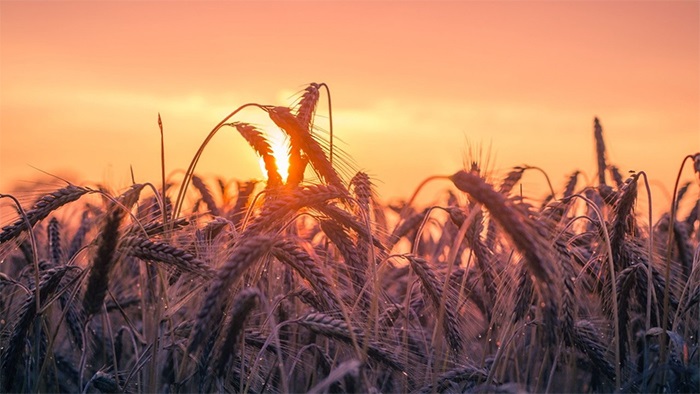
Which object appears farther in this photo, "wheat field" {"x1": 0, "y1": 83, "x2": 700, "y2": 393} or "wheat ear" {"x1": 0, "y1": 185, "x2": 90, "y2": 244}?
"wheat ear" {"x1": 0, "y1": 185, "x2": 90, "y2": 244}

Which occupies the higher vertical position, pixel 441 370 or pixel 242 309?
pixel 242 309

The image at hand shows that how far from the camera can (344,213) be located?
12.3 ft

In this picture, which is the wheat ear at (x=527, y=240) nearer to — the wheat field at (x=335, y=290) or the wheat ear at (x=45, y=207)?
the wheat field at (x=335, y=290)

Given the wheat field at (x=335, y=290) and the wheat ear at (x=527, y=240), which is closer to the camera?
the wheat ear at (x=527, y=240)

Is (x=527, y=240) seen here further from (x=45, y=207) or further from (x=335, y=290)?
(x=45, y=207)

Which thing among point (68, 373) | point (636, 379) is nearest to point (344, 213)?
point (636, 379)

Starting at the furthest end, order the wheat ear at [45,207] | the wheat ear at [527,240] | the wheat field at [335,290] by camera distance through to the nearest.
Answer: the wheat ear at [45,207] < the wheat field at [335,290] < the wheat ear at [527,240]

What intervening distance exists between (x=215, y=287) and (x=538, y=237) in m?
1.18

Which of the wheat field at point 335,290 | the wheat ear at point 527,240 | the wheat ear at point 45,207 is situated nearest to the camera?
the wheat ear at point 527,240

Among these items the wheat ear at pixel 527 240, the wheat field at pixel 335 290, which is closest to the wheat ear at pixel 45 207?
the wheat field at pixel 335 290

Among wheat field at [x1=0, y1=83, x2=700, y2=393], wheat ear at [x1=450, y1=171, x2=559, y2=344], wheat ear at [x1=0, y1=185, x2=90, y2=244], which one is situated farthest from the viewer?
wheat ear at [x1=0, y1=185, x2=90, y2=244]

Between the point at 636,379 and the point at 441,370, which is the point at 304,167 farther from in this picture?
the point at 636,379

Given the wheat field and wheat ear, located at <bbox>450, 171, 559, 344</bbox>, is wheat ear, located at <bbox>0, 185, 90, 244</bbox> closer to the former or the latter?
the wheat field

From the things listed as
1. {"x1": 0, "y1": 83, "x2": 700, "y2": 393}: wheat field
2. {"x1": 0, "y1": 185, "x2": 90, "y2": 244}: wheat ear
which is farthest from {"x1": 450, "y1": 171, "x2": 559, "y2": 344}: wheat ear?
{"x1": 0, "y1": 185, "x2": 90, "y2": 244}: wheat ear
